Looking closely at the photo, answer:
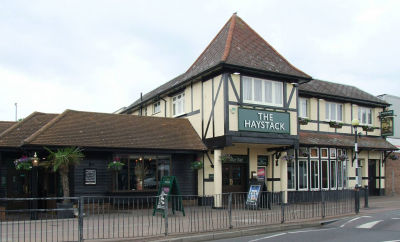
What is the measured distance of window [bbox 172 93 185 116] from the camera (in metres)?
21.2

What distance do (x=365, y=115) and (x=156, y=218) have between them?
17.6 meters

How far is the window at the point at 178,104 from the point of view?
2125 cm

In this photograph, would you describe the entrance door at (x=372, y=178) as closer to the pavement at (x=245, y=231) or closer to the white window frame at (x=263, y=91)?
the white window frame at (x=263, y=91)

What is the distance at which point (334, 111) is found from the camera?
24.2 meters

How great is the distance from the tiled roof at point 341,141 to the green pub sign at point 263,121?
2.87 metres

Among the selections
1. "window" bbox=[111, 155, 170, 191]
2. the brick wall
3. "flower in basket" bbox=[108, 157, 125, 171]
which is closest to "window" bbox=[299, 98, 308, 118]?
the brick wall

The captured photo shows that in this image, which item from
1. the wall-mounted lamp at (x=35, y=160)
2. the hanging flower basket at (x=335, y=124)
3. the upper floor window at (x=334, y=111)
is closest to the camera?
the wall-mounted lamp at (x=35, y=160)

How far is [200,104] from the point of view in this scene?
19141 millimetres

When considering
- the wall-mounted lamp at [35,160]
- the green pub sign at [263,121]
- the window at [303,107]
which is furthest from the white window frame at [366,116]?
the wall-mounted lamp at [35,160]

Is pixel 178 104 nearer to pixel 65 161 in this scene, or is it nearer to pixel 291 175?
pixel 291 175

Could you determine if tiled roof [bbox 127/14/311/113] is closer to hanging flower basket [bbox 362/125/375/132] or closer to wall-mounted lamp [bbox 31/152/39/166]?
wall-mounted lamp [bbox 31/152/39/166]

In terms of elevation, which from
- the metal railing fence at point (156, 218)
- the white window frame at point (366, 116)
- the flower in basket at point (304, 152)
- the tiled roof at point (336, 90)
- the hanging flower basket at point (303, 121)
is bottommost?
the metal railing fence at point (156, 218)

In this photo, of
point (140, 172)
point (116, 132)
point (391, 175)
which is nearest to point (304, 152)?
point (391, 175)

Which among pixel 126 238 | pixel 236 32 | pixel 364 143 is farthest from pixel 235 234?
pixel 364 143
